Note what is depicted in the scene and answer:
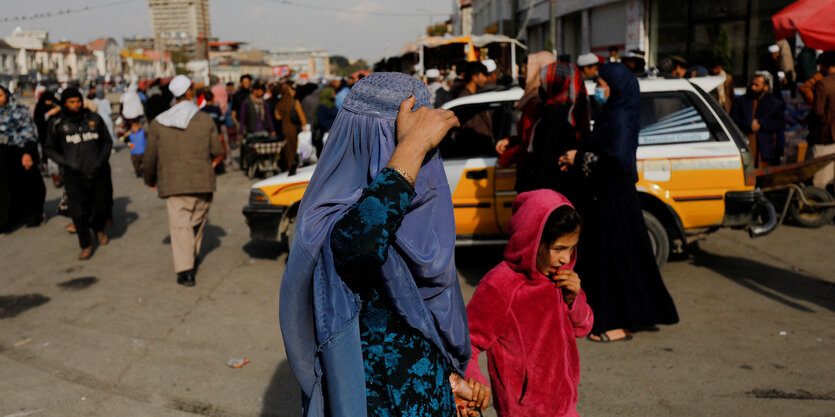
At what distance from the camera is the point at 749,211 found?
240 inches

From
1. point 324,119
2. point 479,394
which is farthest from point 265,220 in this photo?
point 479,394

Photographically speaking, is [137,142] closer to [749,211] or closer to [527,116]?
[527,116]

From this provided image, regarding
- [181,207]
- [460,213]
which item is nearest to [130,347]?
[181,207]

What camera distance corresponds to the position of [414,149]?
72.9 inches

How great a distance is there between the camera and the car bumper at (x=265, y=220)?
7.30 m

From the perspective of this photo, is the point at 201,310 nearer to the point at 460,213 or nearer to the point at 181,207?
the point at 181,207

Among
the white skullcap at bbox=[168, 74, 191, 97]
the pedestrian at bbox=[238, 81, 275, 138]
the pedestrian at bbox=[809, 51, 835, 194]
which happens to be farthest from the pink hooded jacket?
the pedestrian at bbox=[238, 81, 275, 138]

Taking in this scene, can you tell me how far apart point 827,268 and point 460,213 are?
3594 mm

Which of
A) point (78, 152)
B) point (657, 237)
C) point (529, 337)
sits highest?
point (78, 152)

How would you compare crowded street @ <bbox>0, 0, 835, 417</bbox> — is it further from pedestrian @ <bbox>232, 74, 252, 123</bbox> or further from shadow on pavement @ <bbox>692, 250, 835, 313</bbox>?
pedestrian @ <bbox>232, 74, 252, 123</bbox>

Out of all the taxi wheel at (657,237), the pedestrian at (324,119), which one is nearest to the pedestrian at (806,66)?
the taxi wheel at (657,237)

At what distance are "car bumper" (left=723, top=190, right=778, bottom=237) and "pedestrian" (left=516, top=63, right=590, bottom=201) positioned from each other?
171 cm

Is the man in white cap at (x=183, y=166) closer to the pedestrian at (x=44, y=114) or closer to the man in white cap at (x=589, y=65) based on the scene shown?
the man in white cap at (x=589, y=65)

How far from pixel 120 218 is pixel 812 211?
9.48 m
